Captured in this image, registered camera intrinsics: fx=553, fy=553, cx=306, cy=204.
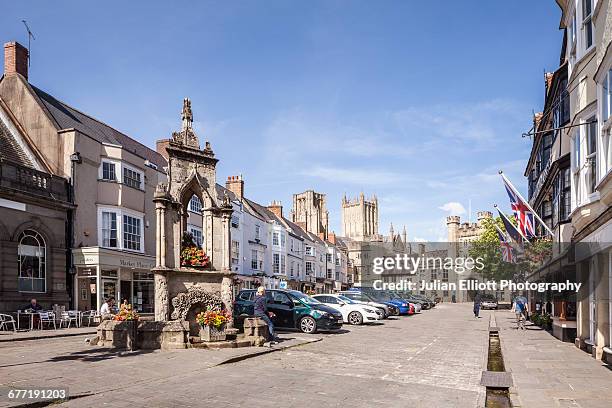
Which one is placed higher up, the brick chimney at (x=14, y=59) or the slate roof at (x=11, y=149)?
the brick chimney at (x=14, y=59)

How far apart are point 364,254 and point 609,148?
399ft

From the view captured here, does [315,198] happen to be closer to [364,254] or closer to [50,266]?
[364,254]

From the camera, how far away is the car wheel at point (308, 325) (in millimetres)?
21289

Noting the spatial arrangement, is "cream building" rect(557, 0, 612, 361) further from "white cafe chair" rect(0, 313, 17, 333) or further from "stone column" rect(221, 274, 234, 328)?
"white cafe chair" rect(0, 313, 17, 333)

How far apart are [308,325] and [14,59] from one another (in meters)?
20.7

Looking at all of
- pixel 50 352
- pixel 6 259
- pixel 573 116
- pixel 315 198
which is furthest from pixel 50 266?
pixel 315 198

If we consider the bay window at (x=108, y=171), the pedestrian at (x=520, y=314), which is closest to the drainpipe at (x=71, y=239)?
the bay window at (x=108, y=171)

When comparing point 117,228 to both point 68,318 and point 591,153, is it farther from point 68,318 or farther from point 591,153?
point 591,153

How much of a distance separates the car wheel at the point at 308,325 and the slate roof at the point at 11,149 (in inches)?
596

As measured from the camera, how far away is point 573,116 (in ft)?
54.5

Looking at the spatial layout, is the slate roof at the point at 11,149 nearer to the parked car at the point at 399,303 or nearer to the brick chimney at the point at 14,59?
the brick chimney at the point at 14,59

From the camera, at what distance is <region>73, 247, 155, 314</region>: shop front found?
26.9 m

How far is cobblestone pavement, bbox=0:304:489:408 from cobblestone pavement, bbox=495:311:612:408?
889mm

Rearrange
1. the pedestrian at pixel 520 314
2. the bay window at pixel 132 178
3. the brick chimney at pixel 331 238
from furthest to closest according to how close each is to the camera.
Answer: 1. the brick chimney at pixel 331 238
2. the bay window at pixel 132 178
3. the pedestrian at pixel 520 314
